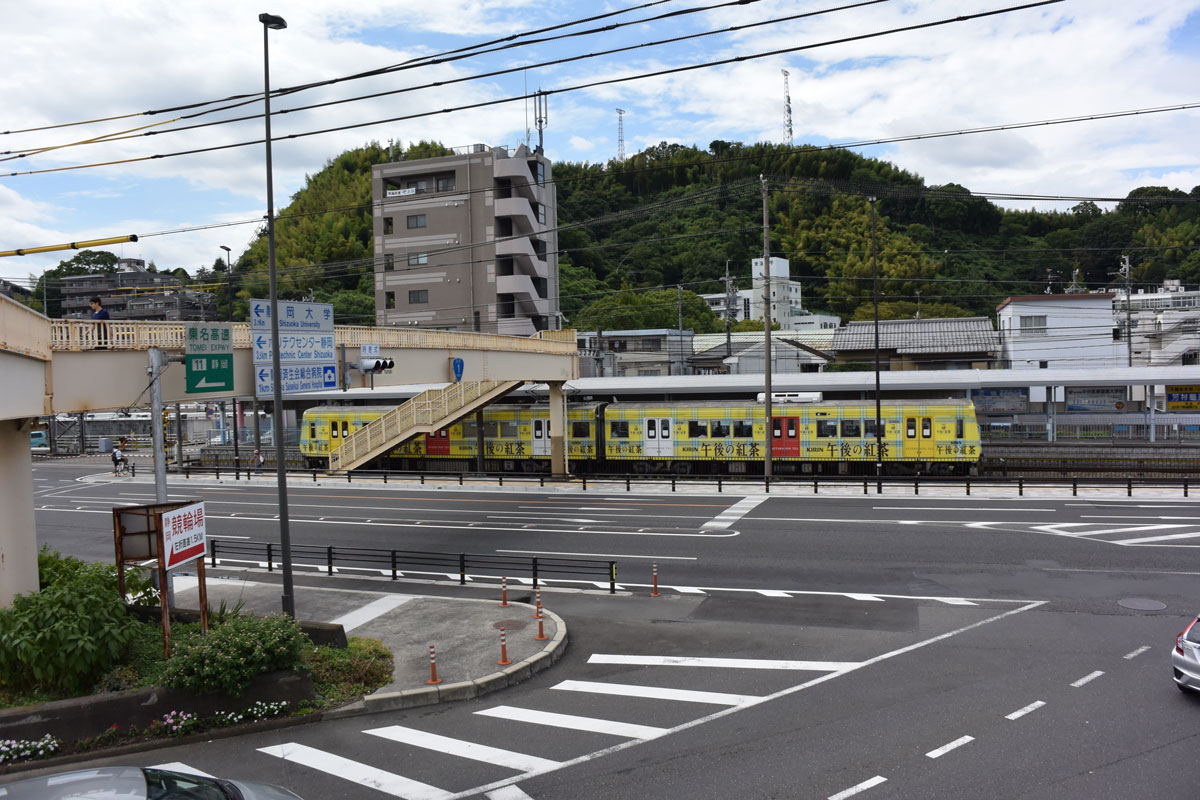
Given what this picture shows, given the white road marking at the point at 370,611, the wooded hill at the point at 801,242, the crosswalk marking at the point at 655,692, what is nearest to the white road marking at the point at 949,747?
the crosswalk marking at the point at 655,692

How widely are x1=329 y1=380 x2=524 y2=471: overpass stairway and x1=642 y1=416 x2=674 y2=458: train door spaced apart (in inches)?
254

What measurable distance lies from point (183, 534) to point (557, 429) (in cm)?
2479

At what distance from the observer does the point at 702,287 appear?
320ft

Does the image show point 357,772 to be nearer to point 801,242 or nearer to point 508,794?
point 508,794

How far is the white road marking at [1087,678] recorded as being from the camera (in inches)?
433

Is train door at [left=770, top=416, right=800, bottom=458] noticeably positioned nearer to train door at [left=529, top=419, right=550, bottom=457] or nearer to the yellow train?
the yellow train

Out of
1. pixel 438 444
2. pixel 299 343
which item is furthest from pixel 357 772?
pixel 438 444

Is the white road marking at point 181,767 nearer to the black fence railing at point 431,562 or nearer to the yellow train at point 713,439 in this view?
the black fence railing at point 431,562

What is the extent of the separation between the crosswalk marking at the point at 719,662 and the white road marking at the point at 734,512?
37.1ft

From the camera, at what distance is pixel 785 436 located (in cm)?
3491

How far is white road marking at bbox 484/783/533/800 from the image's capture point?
326 inches

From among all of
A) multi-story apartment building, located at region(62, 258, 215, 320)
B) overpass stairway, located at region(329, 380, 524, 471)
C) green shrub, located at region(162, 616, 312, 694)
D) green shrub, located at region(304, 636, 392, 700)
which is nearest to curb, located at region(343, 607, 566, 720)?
green shrub, located at region(304, 636, 392, 700)

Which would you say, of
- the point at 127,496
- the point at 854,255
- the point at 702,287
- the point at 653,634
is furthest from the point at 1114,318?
the point at 127,496

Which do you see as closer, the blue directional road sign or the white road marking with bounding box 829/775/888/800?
the white road marking with bounding box 829/775/888/800
